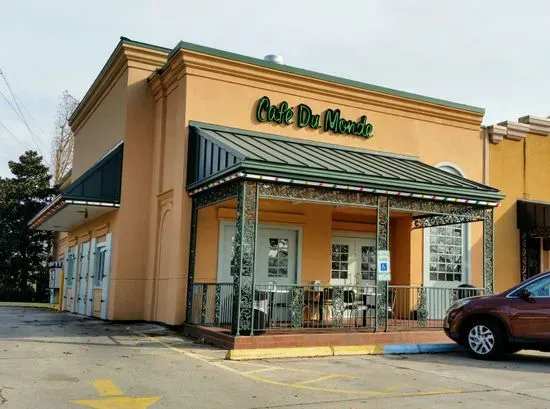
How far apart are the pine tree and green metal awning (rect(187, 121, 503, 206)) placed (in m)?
21.7

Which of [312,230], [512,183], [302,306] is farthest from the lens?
[512,183]

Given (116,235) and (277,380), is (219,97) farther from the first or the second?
(277,380)

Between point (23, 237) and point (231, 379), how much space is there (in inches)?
1068

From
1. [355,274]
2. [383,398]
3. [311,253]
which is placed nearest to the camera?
[383,398]

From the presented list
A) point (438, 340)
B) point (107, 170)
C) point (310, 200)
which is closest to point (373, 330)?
point (438, 340)

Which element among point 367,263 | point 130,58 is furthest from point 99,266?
point 367,263

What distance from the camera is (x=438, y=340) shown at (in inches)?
511

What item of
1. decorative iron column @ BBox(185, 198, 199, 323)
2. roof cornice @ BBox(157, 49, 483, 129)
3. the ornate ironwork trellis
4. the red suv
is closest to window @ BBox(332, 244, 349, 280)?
the ornate ironwork trellis

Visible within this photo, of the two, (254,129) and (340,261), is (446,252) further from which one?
(254,129)

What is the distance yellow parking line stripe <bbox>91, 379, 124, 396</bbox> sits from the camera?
7417 mm

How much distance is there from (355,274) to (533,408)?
10052 mm

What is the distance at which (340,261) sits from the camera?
55.5 feet

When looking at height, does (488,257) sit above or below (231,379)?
above

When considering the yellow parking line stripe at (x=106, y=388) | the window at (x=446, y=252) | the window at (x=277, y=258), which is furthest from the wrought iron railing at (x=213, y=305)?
the window at (x=446, y=252)
